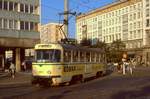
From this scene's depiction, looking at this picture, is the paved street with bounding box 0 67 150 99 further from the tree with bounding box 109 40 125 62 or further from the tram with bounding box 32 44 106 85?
the tree with bounding box 109 40 125 62

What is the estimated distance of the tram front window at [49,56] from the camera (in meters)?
27.0

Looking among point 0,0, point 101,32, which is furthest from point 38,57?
point 101,32

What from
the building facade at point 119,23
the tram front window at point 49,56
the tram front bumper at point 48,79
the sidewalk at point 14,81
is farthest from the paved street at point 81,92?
the building facade at point 119,23

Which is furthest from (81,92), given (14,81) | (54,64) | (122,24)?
(122,24)

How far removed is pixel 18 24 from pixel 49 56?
3219 cm

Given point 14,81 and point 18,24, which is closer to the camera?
point 14,81

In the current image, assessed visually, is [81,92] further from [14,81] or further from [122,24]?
[122,24]

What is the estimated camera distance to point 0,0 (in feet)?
184

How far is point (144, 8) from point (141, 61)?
14.7m

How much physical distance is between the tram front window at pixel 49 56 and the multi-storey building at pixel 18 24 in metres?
28.7

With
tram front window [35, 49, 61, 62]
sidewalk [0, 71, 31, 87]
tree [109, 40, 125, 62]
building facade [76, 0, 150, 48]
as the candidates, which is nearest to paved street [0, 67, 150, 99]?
tram front window [35, 49, 61, 62]

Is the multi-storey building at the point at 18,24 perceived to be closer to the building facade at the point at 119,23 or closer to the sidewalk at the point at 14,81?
the sidewalk at the point at 14,81

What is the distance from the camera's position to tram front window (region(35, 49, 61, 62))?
88.5 feet

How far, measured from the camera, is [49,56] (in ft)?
89.0
